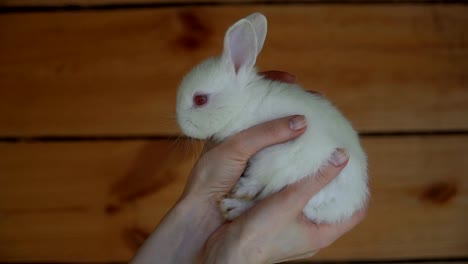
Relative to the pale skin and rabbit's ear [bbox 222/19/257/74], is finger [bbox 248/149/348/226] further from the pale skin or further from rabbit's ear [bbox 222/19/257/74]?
rabbit's ear [bbox 222/19/257/74]

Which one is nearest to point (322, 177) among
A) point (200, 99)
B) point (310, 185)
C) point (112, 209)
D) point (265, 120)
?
point (310, 185)

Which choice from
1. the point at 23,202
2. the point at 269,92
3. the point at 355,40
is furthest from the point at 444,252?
the point at 23,202

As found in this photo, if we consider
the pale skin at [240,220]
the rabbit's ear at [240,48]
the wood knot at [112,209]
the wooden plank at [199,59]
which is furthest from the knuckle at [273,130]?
the wood knot at [112,209]

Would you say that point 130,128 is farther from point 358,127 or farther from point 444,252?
point 444,252

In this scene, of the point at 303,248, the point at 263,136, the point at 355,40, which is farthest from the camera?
the point at 355,40

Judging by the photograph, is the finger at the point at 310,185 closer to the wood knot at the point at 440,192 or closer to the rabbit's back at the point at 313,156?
the rabbit's back at the point at 313,156

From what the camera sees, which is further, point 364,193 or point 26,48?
point 26,48
